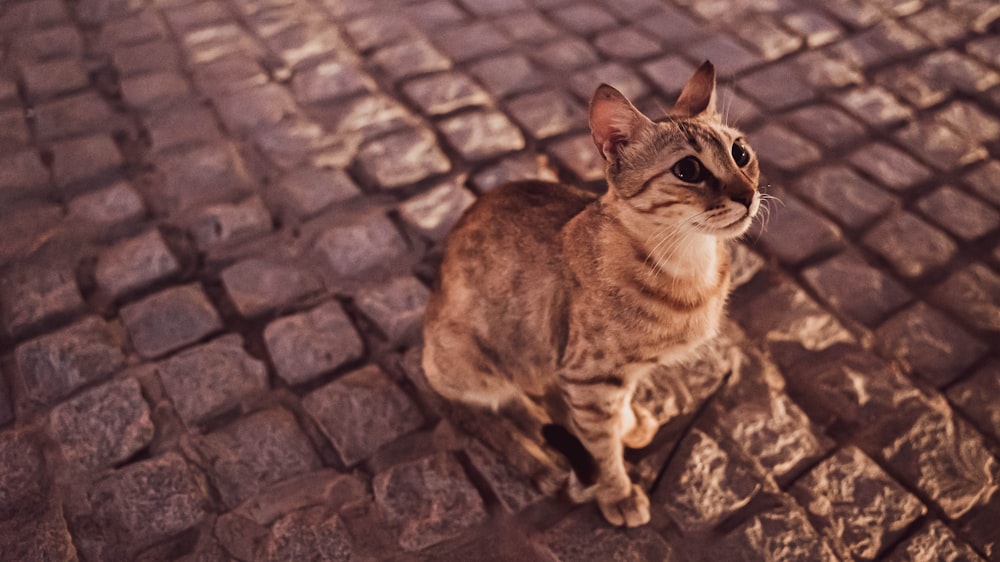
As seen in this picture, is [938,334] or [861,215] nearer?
[938,334]

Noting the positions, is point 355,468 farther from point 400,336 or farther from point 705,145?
point 705,145

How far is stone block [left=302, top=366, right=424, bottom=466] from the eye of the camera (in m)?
2.81

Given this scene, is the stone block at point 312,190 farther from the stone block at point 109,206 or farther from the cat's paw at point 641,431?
the cat's paw at point 641,431

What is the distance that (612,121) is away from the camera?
2105 millimetres

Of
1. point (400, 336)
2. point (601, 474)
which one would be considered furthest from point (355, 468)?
point (601, 474)

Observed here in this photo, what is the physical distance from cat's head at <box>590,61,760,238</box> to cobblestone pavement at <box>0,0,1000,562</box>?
108 cm

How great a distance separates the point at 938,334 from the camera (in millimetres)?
3068

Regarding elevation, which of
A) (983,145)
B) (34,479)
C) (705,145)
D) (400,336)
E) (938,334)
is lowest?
(34,479)

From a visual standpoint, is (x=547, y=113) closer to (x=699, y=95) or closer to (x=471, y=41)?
(x=471, y=41)

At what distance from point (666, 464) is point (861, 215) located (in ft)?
5.86

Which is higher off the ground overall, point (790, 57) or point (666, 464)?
point (790, 57)

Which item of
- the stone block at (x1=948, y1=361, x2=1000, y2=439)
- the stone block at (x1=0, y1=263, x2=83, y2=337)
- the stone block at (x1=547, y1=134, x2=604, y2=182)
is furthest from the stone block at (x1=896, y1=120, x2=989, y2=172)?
the stone block at (x1=0, y1=263, x2=83, y2=337)

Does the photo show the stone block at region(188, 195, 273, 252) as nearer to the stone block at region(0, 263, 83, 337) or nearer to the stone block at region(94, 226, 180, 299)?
the stone block at region(94, 226, 180, 299)

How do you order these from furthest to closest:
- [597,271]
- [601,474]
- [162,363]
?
1. [162,363]
2. [601,474]
3. [597,271]
